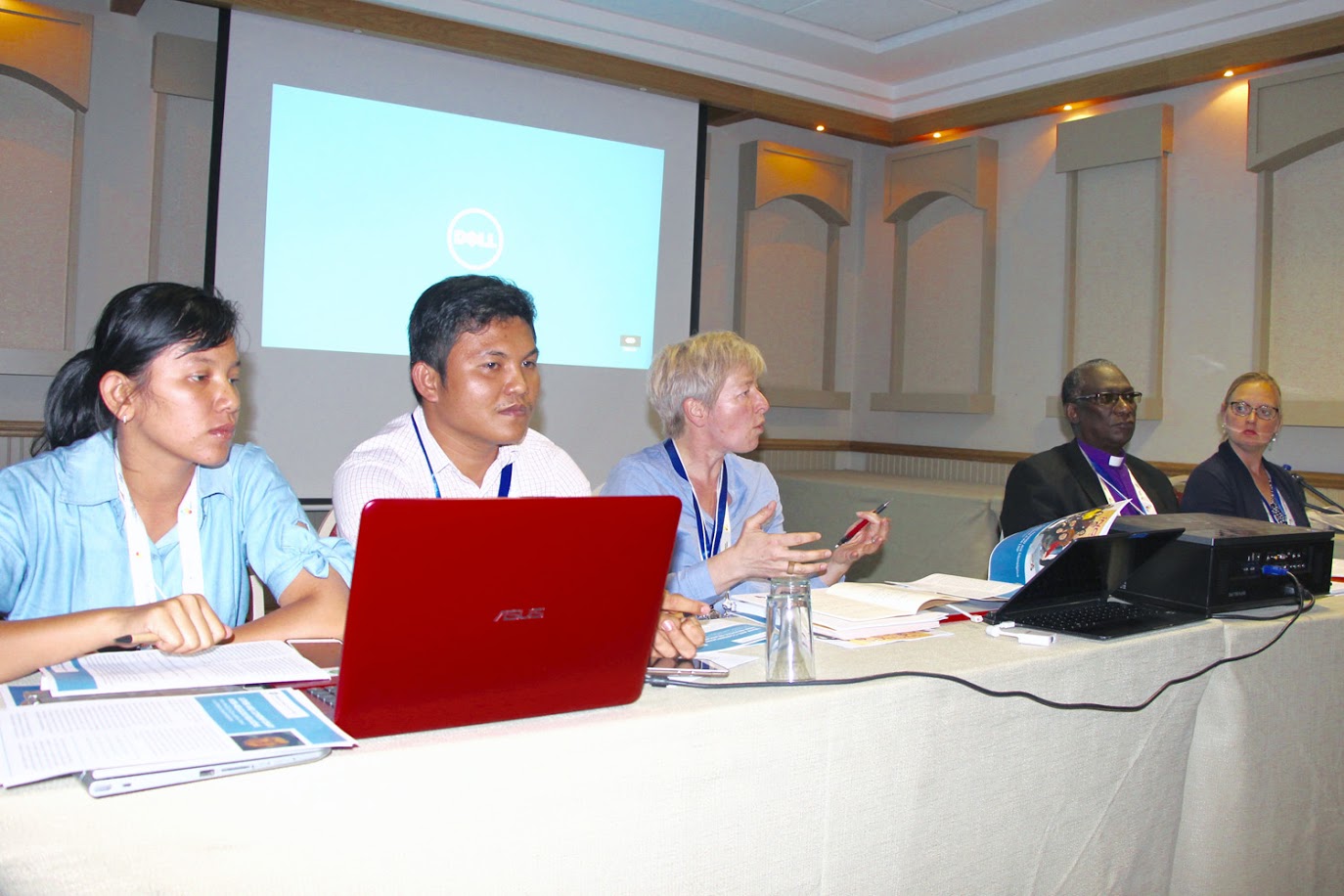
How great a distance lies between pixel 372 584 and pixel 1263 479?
3.42m

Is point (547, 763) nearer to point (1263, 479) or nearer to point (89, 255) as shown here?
point (1263, 479)

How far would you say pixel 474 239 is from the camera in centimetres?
464

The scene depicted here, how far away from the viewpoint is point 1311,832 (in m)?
1.93

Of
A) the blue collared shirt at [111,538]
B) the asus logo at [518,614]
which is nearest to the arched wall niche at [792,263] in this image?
the blue collared shirt at [111,538]

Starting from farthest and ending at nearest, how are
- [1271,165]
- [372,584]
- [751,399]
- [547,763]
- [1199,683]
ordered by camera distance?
[1271,165] < [751,399] < [1199,683] < [547,763] < [372,584]

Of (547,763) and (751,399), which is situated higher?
(751,399)

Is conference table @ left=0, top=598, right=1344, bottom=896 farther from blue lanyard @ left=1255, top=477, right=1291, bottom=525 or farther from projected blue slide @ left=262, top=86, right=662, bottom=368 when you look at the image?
projected blue slide @ left=262, top=86, right=662, bottom=368

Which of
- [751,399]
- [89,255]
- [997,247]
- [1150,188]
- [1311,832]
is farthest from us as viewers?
[997,247]

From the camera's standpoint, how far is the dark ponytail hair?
5.21ft

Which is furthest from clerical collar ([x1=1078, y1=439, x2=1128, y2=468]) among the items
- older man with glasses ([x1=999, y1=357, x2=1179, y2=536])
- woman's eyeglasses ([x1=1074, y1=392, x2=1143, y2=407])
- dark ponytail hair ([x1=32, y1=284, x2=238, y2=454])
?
dark ponytail hair ([x1=32, y1=284, x2=238, y2=454])

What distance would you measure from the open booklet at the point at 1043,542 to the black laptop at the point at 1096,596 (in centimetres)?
3

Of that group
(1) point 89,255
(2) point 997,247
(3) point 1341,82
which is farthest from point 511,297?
(2) point 997,247

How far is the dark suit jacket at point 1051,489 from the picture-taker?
10.2 feet

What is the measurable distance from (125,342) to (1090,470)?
2.67m
